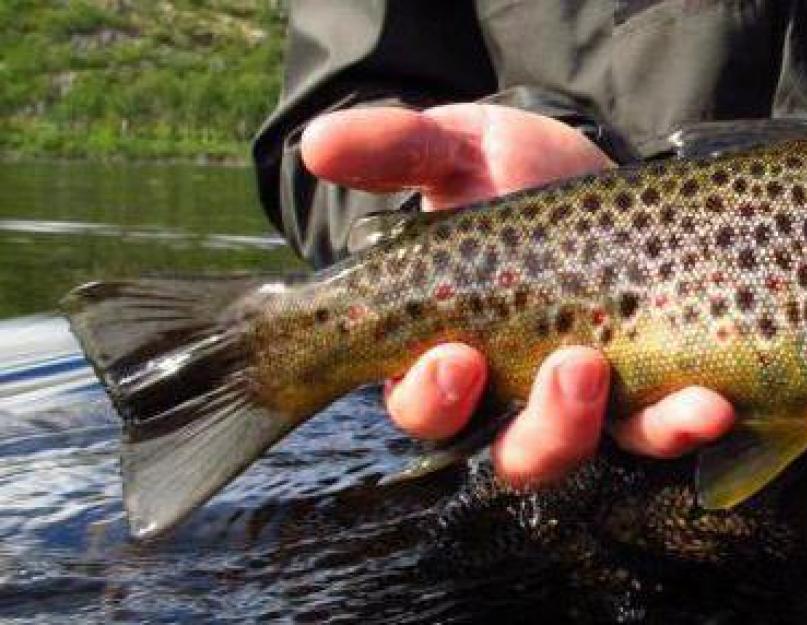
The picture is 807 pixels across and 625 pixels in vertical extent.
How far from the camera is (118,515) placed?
4.52 m

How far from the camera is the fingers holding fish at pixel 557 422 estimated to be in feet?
10.2

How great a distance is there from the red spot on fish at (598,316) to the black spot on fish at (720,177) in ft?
1.40

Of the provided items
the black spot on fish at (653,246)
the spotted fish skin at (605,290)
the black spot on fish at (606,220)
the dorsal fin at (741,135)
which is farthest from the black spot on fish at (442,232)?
the dorsal fin at (741,135)

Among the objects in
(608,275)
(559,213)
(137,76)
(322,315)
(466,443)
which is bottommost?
(137,76)

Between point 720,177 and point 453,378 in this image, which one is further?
point 720,177

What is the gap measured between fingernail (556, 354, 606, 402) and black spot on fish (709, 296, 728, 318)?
0.30 m

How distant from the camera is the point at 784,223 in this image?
10.5 feet

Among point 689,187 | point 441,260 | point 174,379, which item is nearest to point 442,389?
point 441,260

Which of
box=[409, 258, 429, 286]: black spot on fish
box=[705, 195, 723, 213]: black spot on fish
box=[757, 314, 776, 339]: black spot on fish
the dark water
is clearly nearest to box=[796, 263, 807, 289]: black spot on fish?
box=[757, 314, 776, 339]: black spot on fish

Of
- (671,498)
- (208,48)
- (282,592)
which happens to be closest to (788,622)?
(671,498)

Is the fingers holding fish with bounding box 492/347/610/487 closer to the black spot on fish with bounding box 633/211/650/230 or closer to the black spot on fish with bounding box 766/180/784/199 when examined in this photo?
the black spot on fish with bounding box 633/211/650/230

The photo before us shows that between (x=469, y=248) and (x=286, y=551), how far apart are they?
1383 mm

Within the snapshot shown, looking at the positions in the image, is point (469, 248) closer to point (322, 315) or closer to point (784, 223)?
point (322, 315)

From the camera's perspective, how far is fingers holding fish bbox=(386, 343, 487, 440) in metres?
3.15
